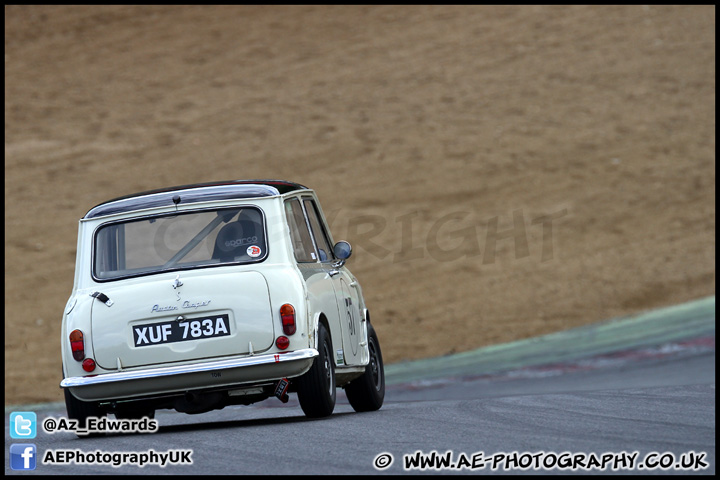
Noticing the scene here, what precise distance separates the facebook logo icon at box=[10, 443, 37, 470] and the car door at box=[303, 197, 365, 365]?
2.42 meters

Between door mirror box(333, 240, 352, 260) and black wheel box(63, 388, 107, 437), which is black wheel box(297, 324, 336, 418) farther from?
black wheel box(63, 388, 107, 437)

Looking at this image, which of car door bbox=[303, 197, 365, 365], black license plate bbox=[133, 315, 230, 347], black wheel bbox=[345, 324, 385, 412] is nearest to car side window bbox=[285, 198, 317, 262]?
car door bbox=[303, 197, 365, 365]

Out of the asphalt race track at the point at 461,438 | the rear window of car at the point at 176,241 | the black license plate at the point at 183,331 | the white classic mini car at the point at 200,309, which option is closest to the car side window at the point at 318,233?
the white classic mini car at the point at 200,309

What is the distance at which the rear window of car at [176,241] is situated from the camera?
8867 millimetres

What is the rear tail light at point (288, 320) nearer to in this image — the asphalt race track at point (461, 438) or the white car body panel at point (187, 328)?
the white car body panel at point (187, 328)

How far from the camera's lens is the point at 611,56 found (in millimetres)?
34062

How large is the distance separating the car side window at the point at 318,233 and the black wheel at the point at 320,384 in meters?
1.15

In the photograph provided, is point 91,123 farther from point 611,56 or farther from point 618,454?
point 618,454

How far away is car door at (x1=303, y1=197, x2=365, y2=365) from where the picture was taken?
947 centimetres

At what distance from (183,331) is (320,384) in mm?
1021

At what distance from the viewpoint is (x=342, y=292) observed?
977 cm

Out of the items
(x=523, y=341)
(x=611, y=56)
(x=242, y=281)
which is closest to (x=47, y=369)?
(x=523, y=341)

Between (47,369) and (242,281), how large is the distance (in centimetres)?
1043

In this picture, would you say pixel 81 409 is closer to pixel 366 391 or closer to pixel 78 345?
pixel 78 345
